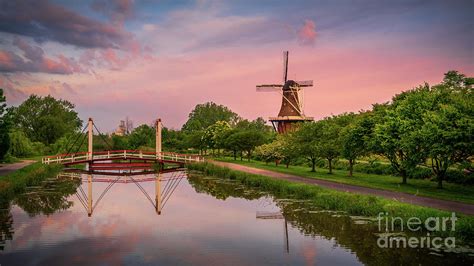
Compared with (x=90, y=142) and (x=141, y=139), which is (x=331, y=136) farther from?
(x=141, y=139)

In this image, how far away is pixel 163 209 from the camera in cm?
2442

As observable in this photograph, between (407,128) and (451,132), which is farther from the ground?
(407,128)

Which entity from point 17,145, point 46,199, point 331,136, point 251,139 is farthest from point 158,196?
point 17,145

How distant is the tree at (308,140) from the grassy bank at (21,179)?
76.3 ft

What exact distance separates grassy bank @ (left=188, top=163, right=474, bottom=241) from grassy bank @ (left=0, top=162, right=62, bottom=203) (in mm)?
16295

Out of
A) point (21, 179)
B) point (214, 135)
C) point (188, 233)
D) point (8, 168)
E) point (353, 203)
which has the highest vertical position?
point (214, 135)

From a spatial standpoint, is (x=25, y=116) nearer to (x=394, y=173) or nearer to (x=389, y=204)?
(x=394, y=173)

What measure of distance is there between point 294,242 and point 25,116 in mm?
92710

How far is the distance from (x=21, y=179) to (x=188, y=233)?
18157mm

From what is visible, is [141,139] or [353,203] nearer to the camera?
[353,203]

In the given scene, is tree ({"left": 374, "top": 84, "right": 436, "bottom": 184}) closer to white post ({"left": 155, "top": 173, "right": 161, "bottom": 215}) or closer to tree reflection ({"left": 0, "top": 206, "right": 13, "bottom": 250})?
white post ({"left": 155, "top": 173, "right": 161, "bottom": 215})

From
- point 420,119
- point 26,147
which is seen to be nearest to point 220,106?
point 26,147

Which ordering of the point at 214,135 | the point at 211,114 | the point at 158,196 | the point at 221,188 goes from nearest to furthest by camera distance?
the point at 158,196
the point at 221,188
the point at 214,135
the point at 211,114

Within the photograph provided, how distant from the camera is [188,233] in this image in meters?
17.8
